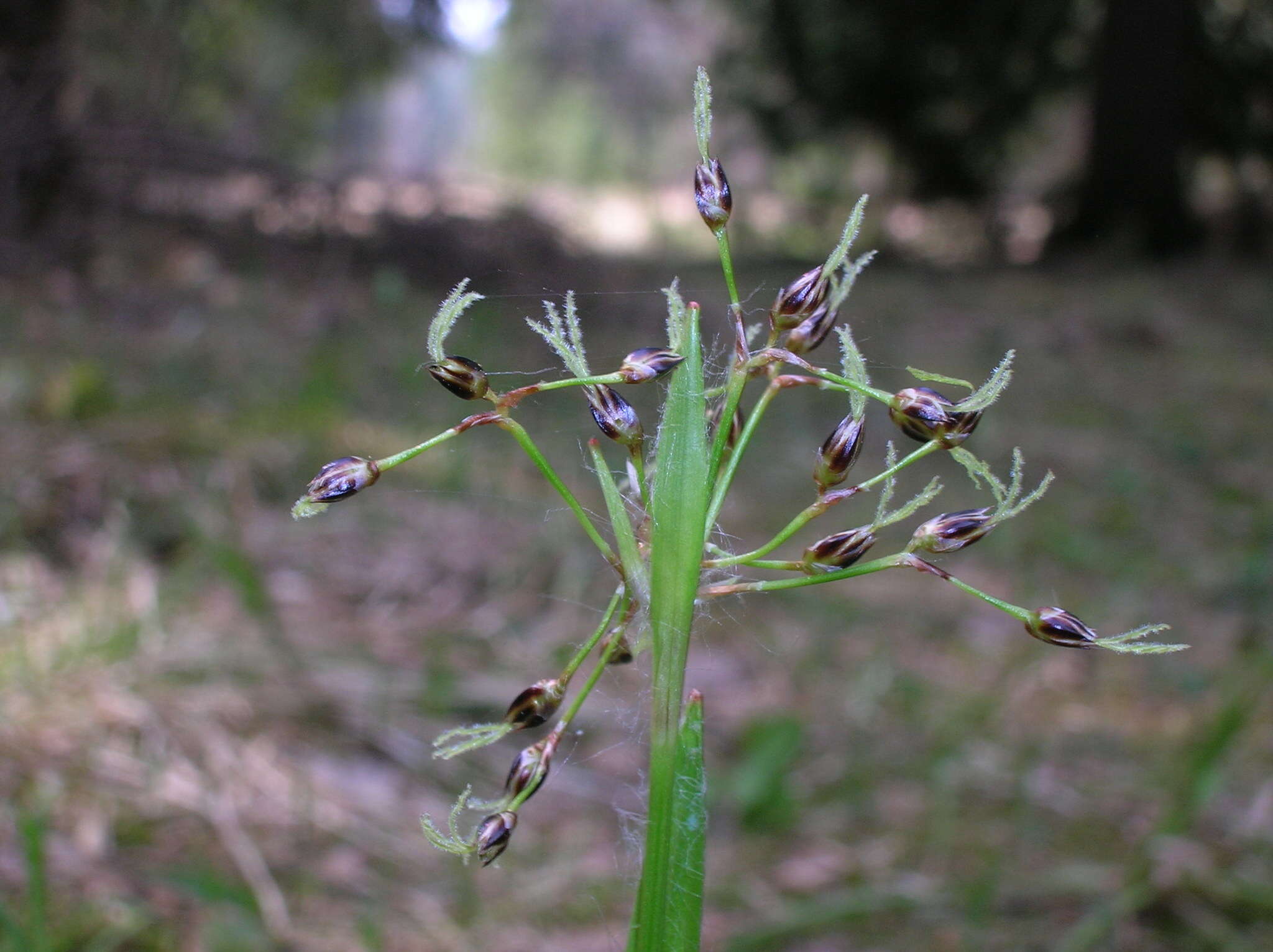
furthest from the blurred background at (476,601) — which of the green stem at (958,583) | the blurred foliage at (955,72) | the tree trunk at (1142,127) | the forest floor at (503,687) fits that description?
the blurred foliage at (955,72)

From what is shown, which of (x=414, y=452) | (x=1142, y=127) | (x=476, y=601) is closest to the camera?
(x=414, y=452)

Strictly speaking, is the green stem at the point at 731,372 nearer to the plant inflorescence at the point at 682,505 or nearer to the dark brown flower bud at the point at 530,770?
the plant inflorescence at the point at 682,505

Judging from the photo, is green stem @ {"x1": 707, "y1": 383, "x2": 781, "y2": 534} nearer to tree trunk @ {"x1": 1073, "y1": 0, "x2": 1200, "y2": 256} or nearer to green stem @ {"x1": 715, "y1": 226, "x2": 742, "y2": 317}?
green stem @ {"x1": 715, "y1": 226, "x2": 742, "y2": 317}

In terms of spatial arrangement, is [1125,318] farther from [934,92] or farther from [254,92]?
[254,92]

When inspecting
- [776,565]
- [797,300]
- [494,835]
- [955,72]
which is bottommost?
[955,72]

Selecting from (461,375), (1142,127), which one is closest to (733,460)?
(461,375)

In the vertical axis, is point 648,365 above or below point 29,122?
above

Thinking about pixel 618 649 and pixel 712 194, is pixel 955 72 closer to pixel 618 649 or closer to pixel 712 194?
pixel 712 194
